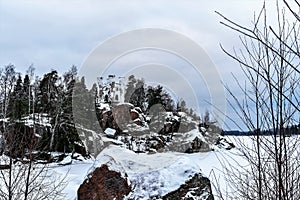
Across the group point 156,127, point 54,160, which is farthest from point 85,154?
point 156,127

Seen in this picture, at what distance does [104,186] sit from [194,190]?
1466mm

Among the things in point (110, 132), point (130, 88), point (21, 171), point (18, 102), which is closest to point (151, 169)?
point (21, 171)

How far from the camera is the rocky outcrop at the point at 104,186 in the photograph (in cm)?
580

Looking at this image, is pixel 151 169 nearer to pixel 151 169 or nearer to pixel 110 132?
pixel 151 169

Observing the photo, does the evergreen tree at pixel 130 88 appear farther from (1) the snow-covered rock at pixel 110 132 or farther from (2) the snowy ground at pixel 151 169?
(2) the snowy ground at pixel 151 169

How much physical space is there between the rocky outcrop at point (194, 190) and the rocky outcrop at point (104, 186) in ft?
2.32

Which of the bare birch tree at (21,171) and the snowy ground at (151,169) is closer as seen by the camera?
the snowy ground at (151,169)

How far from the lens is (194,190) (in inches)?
233

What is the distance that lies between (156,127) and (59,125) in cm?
639

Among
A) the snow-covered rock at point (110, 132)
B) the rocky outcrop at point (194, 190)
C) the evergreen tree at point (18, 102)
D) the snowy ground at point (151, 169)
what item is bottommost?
the rocky outcrop at point (194, 190)

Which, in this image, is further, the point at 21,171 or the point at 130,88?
the point at 130,88

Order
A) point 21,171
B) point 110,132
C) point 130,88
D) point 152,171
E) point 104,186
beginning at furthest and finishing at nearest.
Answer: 1. point 110,132
2. point 130,88
3. point 21,171
4. point 152,171
5. point 104,186

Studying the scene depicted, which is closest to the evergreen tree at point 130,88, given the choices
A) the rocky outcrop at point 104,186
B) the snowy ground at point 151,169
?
the snowy ground at point 151,169

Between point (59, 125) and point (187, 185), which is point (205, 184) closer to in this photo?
point (187, 185)
